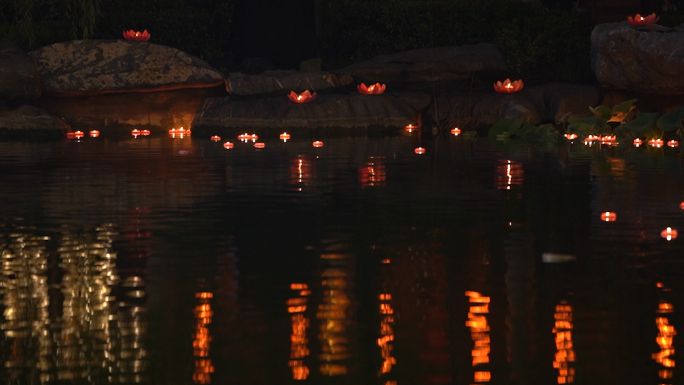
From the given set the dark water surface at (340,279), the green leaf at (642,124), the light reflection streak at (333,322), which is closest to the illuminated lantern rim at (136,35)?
the green leaf at (642,124)

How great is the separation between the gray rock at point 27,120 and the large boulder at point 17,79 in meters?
0.20

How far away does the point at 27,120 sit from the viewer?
18125 mm

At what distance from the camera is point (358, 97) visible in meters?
18.3

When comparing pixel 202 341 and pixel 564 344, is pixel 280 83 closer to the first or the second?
pixel 202 341

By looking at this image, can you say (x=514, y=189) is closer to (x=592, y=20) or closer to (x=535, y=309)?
(x=535, y=309)

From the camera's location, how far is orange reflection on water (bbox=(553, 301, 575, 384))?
3.78 meters

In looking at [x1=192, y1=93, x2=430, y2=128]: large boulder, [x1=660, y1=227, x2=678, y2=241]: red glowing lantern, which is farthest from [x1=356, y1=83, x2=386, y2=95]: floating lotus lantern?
[x1=660, y1=227, x2=678, y2=241]: red glowing lantern

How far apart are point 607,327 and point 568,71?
16393mm

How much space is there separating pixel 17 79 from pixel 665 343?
1527 centimetres

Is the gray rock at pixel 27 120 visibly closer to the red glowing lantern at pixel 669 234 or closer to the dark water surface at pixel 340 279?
the dark water surface at pixel 340 279

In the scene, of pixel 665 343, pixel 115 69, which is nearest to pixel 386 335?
pixel 665 343

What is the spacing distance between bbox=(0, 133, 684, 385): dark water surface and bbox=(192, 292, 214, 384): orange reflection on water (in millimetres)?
12

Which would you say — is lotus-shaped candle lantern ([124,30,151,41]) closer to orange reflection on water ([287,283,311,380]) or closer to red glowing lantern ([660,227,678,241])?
red glowing lantern ([660,227,678,241])

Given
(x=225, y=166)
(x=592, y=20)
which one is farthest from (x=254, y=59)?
(x=225, y=166)
